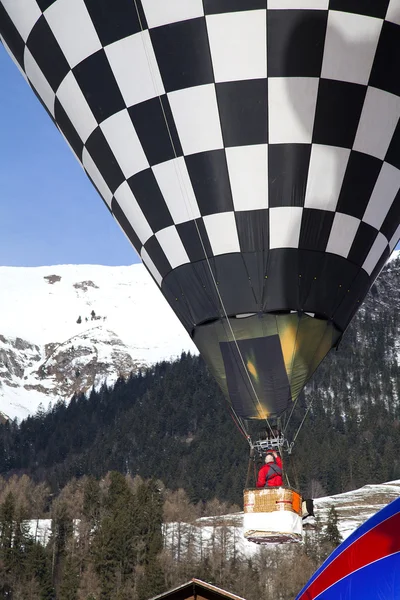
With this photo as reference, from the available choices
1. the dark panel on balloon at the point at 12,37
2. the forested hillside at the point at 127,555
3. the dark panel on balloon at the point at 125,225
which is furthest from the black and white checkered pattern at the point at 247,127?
the forested hillside at the point at 127,555

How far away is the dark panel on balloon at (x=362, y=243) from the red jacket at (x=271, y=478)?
2.09 meters

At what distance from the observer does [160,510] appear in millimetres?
68750

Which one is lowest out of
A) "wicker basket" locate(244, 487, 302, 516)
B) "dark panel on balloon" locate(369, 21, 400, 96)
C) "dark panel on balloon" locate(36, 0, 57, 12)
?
"wicker basket" locate(244, 487, 302, 516)

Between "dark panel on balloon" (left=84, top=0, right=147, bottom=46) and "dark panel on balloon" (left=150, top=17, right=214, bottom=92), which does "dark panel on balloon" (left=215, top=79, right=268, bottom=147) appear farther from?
"dark panel on balloon" (left=84, top=0, right=147, bottom=46)

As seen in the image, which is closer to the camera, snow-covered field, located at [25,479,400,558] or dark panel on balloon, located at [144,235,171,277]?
dark panel on balloon, located at [144,235,171,277]

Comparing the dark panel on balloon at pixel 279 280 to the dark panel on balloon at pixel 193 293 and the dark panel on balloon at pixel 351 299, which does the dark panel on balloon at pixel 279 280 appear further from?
the dark panel on balloon at pixel 351 299

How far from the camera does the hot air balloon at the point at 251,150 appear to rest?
760 cm

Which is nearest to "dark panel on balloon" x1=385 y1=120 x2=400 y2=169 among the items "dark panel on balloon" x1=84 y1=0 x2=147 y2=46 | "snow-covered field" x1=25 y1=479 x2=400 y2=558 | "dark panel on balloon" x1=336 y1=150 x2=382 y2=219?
"dark panel on balloon" x1=336 y1=150 x2=382 y2=219

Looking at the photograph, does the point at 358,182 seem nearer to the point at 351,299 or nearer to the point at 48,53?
the point at 351,299

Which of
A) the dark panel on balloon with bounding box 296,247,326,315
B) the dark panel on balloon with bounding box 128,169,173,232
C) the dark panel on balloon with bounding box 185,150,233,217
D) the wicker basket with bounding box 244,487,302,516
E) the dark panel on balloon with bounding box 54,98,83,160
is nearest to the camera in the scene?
the wicker basket with bounding box 244,487,302,516

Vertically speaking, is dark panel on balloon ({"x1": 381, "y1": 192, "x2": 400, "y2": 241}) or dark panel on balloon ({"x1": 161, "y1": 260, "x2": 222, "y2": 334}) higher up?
dark panel on balloon ({"x1": 381, "y1": 192, "x2": 400, "y2": 241})

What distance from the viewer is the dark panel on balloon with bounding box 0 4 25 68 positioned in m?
8.70

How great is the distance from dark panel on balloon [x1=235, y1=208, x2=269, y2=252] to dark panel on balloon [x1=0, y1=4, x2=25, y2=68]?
303 centimetres

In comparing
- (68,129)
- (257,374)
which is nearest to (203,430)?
(68,129)
